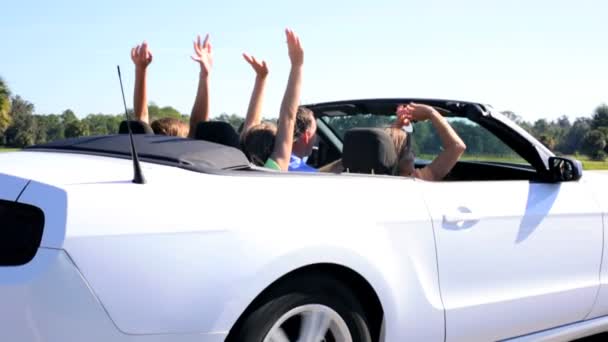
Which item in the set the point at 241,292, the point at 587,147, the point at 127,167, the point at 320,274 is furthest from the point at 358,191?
the point at 587,147

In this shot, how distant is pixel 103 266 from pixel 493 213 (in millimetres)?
1837

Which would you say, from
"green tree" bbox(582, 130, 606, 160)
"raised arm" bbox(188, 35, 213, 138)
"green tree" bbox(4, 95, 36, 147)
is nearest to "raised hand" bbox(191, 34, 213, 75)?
"raised arm" bbox(188, 35, 213, 138)

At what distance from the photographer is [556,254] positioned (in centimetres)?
345

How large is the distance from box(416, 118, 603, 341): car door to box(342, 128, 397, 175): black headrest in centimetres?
33

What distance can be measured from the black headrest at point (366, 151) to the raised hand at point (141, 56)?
1892 mm

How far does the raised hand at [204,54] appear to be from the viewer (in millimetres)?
4348

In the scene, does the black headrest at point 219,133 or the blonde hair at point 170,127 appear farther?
the blonde hair at point 170,127

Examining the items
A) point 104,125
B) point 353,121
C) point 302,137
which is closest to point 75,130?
point 104,125

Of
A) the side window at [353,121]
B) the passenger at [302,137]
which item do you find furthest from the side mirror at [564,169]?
the passenger at [302,137]

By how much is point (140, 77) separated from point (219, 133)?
1438 millimetres

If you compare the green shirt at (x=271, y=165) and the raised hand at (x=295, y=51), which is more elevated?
the raised hand at (x=295, y=51)

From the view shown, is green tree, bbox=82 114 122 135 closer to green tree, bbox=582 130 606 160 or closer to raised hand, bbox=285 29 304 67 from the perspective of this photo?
raised hand, bbox=285 29 304 67

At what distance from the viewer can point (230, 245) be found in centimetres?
229

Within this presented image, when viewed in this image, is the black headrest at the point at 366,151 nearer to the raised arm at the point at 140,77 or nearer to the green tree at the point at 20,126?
the raised arm at the point at 140,77
